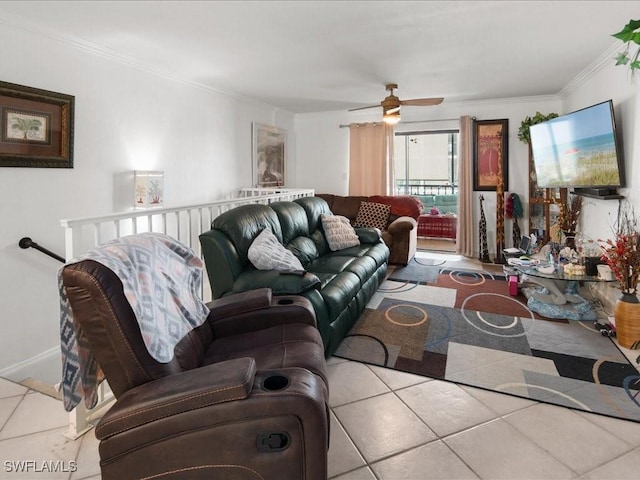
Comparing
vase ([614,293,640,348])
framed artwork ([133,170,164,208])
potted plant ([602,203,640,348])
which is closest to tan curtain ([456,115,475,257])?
potted plant ([602,203,640,348])

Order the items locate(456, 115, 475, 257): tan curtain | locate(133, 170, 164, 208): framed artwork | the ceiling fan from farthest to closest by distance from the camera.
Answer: locate(456, 115, 475, 257): tan curtain
the ceiling fan
locate(133, 170, 164, 208): framed artwork

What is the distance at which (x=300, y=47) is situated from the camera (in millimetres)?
3344

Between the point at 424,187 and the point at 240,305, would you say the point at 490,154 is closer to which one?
the point at 424,187

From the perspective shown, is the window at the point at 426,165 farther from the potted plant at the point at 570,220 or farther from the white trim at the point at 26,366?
the white trim at the point at 26,366

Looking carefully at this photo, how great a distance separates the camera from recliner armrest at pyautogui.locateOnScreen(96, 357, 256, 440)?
1200 millimetres

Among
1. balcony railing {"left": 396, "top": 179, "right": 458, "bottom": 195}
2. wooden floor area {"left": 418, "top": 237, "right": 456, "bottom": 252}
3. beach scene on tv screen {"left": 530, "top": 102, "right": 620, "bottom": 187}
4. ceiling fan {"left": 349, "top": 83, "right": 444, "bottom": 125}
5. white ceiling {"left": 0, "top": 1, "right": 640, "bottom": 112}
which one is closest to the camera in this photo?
white ceiling {"left": 0, "top": 1, "right": 640, "bottom": 112}

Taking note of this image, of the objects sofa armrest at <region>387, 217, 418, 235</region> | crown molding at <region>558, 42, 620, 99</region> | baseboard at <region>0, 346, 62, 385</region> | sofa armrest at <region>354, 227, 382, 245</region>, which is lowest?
baseboard at <region>0, 346, 62, 385</region>

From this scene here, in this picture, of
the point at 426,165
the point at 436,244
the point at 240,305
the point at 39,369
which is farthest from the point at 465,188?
the point at 39,369

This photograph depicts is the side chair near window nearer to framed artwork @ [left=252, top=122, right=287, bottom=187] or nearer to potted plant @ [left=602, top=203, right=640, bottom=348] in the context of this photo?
potted plant @ [left=602, top=203, right=640, bottom=348]

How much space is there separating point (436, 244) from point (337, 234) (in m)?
3.80

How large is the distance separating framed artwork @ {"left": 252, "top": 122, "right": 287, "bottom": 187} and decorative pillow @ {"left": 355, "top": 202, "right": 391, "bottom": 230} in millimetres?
1618

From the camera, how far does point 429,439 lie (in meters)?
1.84

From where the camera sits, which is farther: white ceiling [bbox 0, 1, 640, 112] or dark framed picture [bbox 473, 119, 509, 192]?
dark framed picture [bbox 473, 119, 509, 192]

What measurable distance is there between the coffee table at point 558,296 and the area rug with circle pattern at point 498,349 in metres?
0.11
